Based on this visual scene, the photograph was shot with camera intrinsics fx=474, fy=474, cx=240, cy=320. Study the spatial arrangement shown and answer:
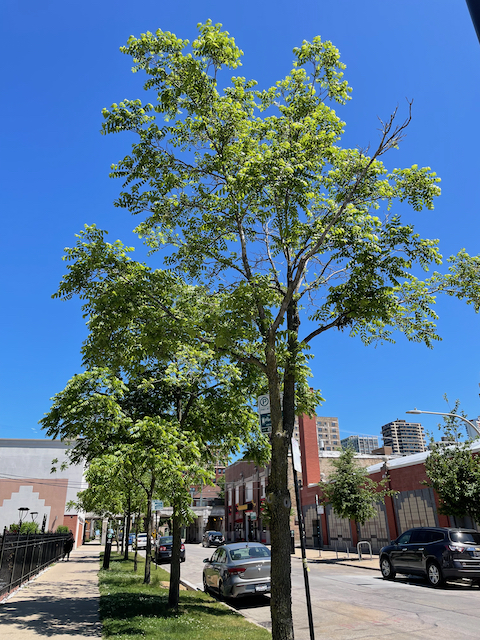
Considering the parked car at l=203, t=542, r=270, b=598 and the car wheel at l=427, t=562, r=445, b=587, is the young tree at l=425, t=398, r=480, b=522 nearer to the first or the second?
the car wheel at l=427, t=562, r=445, b=587

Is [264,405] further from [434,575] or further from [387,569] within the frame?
[387,569]

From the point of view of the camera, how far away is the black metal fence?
12750 millimetres

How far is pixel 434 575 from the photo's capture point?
14898 millimetres

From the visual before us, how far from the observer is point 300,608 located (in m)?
11.8

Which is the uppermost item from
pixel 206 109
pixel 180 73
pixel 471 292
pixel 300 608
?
pixel 180 73

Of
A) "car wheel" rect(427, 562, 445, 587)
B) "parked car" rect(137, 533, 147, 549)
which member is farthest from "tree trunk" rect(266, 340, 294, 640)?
"parked car" rect(137, 533, 147, 549)

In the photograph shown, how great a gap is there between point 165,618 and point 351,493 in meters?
19.2

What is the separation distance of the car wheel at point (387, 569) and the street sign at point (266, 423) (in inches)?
495

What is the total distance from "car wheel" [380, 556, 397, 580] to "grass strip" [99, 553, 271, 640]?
23.2 feet

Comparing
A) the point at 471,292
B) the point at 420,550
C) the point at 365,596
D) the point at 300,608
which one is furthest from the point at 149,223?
the point at 420,550

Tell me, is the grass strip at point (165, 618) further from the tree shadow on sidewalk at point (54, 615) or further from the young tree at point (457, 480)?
the young tree at point (457, 480)

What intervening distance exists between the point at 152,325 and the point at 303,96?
5.04 metres

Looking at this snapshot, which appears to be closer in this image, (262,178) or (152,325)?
(262,178)

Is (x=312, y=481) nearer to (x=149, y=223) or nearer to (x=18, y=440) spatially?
(x=18, y=440)
